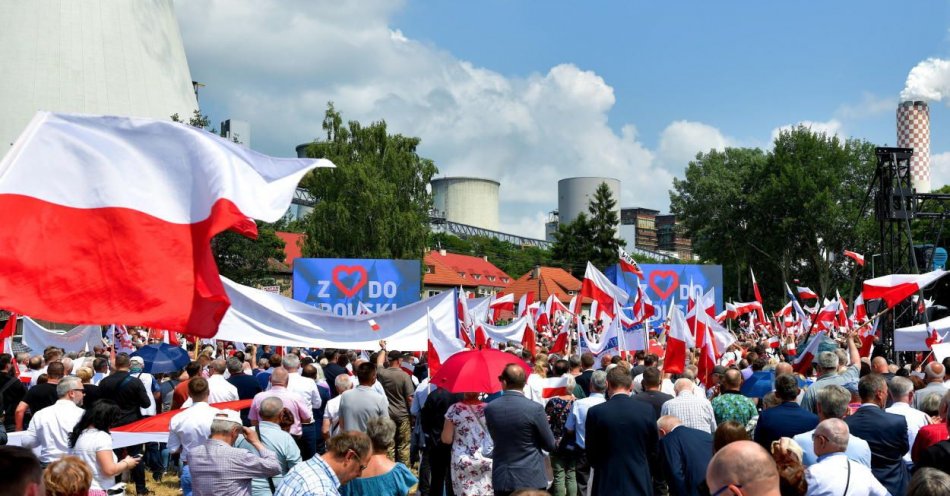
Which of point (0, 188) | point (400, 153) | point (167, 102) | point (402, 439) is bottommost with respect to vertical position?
point (402, 439)

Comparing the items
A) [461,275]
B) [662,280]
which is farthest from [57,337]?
[461,275]

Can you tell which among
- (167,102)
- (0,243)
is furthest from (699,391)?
(167,102)

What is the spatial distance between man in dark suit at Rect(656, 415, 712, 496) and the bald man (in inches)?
118

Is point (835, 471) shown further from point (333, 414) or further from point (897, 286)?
point (897, 286)

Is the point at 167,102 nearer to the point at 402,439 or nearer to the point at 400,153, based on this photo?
the point at 400,153

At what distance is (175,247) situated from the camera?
14.9 ft

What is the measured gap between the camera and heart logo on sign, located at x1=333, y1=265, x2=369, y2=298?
18.5 meters

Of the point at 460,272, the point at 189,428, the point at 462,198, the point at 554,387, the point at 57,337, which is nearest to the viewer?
the point at 189,428

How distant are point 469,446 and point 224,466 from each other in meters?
2.20

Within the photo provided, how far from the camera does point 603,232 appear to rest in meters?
83.0

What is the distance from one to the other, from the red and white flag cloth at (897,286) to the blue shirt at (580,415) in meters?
8.19

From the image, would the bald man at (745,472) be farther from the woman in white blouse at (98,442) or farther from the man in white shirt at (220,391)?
the man in white shirt at (220,391)

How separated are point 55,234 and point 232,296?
2837 millimetres

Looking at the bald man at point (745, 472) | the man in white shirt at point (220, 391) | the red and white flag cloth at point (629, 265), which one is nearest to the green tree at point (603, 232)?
the red and white flag cloth at point (629, 265)
